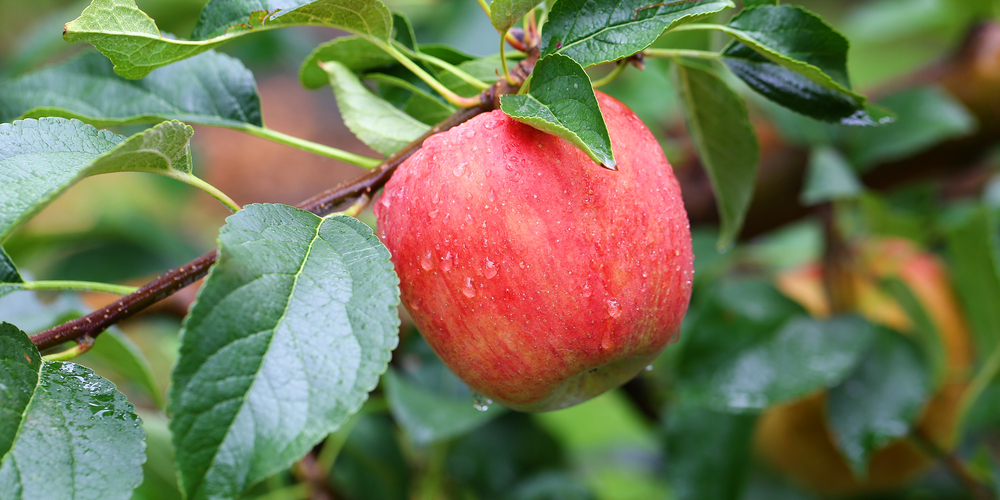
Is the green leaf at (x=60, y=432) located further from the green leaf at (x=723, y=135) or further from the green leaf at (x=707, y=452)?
the green leaf at (x=707, y=452)

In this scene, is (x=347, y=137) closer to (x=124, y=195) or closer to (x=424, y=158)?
(x=124, y=195)

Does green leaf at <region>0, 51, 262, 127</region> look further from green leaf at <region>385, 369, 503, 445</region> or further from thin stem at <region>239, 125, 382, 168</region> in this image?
green leaf at <region>385, 369, 503, 445</region>

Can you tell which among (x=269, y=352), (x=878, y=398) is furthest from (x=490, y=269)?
(x=878, y=398)

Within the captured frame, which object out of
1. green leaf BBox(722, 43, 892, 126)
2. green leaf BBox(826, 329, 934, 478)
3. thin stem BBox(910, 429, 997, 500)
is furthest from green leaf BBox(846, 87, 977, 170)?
green leaf BBox(722, 43, 892, 126)

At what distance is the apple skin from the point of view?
396 millimetres

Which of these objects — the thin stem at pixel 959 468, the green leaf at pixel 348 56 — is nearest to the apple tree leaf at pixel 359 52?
the green leaf at pixel 348 56

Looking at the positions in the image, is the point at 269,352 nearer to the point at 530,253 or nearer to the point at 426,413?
the point at 530,253

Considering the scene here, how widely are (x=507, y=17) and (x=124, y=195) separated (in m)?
2.32

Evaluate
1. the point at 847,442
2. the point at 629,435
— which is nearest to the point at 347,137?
the point at 629,435

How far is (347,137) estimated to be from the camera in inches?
119

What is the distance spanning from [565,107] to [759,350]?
52cm

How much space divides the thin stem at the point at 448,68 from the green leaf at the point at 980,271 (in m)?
0.62

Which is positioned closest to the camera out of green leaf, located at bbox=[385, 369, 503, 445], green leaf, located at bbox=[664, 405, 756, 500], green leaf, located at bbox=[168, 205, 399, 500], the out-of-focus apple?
green leaf, located at bbox=[168, 205, 399, 500]

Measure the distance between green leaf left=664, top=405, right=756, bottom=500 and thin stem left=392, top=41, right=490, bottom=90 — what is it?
1.74ft
